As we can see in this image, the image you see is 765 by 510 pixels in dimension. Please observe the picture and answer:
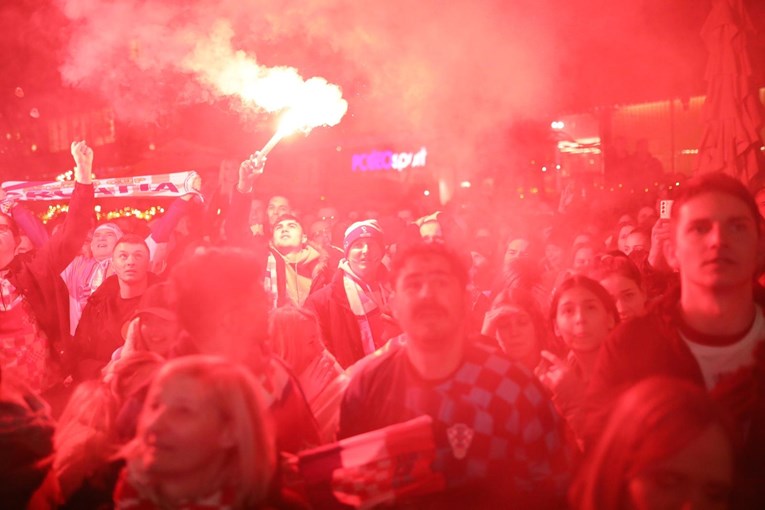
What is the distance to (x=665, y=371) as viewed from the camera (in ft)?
9.23

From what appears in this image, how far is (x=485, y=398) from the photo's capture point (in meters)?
2.90

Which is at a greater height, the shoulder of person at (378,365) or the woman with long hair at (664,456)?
the shoulder of person at (378,365)

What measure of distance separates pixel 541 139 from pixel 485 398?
45.9ft

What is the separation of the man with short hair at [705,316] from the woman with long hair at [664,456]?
371 millimetres

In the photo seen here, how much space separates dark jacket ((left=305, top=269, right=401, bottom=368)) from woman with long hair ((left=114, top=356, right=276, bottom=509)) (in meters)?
2.95

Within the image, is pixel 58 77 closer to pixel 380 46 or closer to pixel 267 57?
pixel 267 57

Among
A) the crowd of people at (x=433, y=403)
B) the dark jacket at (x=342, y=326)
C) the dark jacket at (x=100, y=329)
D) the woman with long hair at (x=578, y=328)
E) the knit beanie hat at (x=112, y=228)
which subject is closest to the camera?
the crowd of people at (x=433, y=403)

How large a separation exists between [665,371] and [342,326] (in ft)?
10.2

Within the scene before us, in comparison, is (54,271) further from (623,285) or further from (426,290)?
(623,285)

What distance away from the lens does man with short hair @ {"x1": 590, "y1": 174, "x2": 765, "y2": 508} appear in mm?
2822

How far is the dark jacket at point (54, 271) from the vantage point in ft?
18.7

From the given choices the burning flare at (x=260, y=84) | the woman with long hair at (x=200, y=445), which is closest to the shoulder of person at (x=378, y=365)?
the woman with long hair at (x=200, y=445)

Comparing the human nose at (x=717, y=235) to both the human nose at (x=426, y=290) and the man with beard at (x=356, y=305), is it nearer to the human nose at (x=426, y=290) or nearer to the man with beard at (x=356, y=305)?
the human nose at (x=426, y=290)

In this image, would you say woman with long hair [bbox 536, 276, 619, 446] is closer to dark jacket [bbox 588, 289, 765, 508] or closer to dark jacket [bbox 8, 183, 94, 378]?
dark jacket [bbox 588, 289, 765, 508]
